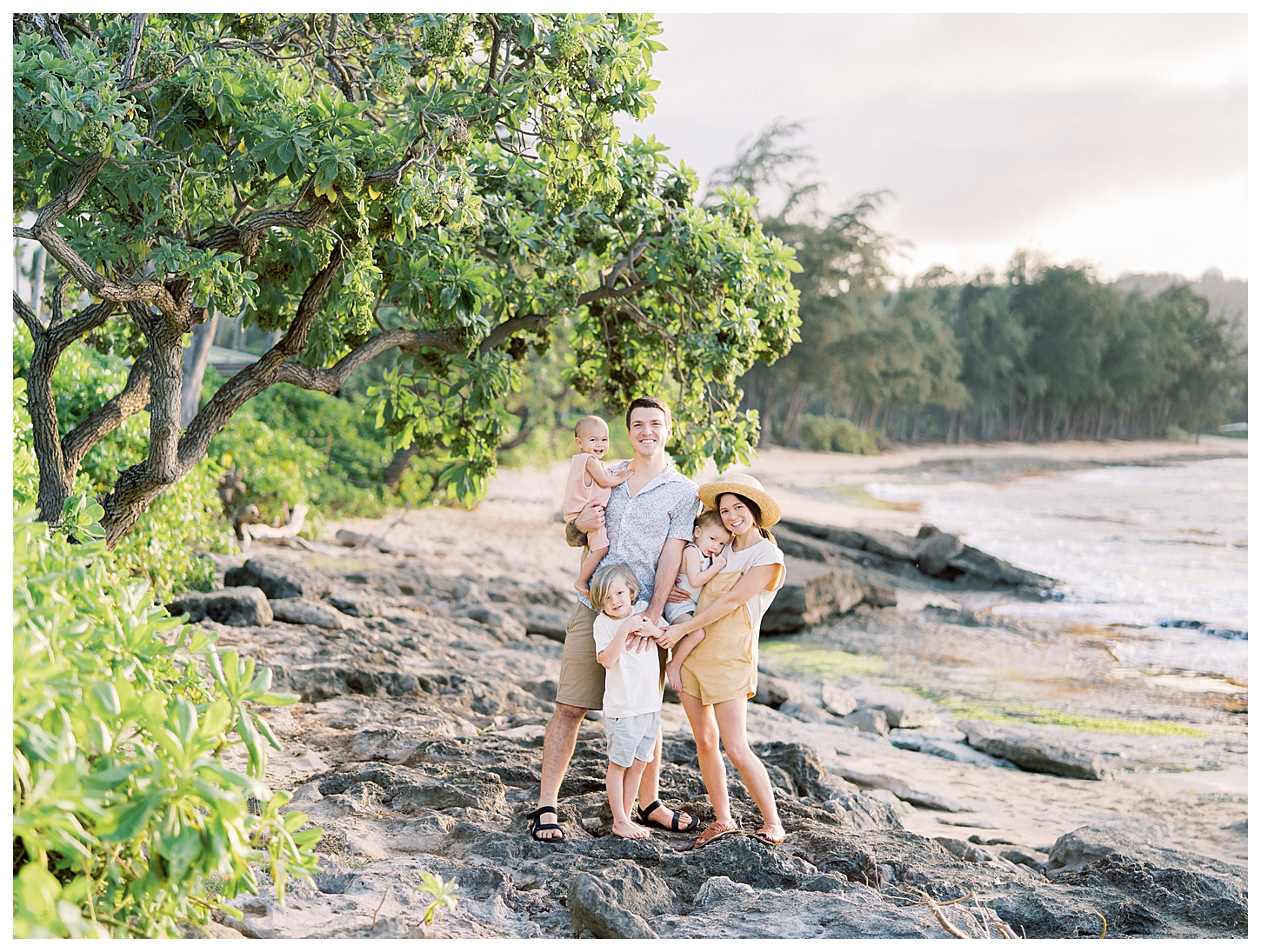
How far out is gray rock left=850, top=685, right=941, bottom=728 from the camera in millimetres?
8266

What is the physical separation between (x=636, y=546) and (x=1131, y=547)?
23711 mm

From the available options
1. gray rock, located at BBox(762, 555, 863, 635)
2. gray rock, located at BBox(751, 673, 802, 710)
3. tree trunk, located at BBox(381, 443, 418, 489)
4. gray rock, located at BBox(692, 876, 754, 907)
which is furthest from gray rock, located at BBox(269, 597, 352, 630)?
tree trunk, located at BBox(381, 443, 418, 489)

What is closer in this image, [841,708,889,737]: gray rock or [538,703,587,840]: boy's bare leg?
[538,703,587,840]: boy's bare leg

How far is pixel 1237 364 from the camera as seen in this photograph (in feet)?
234

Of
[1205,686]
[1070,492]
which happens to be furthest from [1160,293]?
[1205,686]

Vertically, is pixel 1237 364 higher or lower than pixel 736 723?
higher

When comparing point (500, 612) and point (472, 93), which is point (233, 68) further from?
point (500, 612)

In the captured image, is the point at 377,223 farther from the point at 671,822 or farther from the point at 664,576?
the point at 671,822

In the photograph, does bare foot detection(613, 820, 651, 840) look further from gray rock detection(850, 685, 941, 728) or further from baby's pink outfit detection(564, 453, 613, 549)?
gray rock detection(850, 685, 941, 728)

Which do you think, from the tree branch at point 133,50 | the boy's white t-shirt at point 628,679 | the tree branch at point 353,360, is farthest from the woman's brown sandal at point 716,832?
the tree branch at point 133,50

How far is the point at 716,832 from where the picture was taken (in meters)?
3.94

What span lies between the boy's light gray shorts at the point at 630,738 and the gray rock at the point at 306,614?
14.0 feet

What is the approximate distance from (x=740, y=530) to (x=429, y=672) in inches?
139

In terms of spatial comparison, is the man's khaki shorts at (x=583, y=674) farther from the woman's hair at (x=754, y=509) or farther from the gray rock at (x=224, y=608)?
the gray rock at (x=224, y=608)
